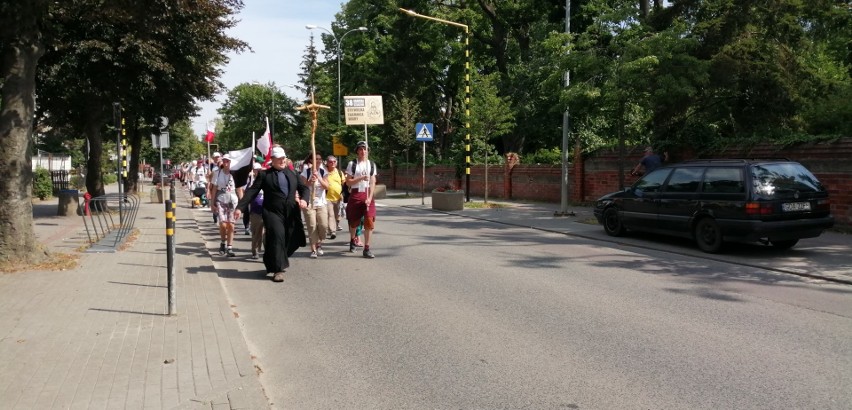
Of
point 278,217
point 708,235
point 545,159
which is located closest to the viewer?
point 278,217

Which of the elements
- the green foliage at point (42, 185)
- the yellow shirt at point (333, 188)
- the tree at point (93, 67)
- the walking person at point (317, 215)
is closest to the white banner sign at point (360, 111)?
the tree at point (93, 67)

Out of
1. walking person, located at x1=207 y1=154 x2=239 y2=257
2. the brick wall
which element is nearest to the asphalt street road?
walking person, located at x1=207 y1=154 x2=239 y2=257

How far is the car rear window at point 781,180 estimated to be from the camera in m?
10.2

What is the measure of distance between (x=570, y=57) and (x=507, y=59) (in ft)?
72.0

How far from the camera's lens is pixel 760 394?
4.35 meters

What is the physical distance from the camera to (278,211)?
8.80m

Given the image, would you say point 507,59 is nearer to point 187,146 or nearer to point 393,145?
→ point 393,145

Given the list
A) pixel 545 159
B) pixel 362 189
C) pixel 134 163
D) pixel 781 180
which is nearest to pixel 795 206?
pixel 781 180

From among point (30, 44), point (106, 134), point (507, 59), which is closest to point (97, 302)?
point (30, 44)

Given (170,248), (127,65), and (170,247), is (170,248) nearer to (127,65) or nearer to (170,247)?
(170,247)

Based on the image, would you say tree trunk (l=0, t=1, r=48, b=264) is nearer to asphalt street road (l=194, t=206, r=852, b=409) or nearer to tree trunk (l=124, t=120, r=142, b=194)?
asphalt street road (l=194, t=206, r=852, b=409)

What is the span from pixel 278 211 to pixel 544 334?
4.36m

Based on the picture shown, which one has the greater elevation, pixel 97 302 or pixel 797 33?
pixel 797 33

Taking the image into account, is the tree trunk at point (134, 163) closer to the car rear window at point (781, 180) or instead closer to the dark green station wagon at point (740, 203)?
the dark green station wagon at point (740, 203)
